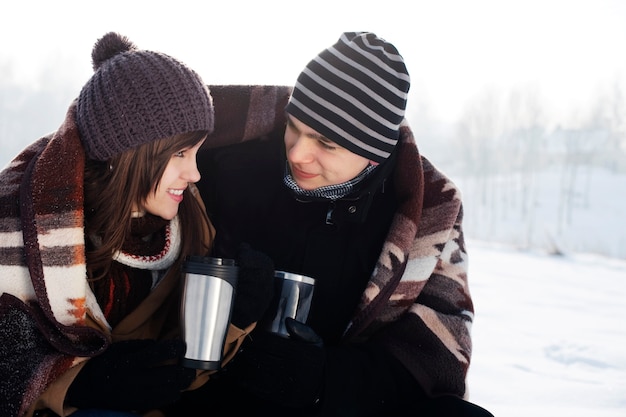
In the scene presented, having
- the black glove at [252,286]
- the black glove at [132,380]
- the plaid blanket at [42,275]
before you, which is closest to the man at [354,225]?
the black glove at [252,286]

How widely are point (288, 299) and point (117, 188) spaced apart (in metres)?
0.57

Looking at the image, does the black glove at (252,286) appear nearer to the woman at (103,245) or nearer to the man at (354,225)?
the woman at (103,245)

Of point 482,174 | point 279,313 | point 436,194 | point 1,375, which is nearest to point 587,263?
point 436,194

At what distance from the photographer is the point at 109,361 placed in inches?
68.7

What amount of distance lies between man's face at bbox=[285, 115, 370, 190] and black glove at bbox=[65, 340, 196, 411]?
27.7 inches

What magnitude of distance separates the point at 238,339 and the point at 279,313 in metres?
0.13

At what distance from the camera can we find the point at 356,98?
2.13 m

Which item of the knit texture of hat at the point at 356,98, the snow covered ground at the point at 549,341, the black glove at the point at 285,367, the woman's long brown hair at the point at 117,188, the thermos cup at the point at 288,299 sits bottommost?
the snow covered ground at the point at 549,341

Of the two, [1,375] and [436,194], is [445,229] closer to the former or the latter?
[436,194]

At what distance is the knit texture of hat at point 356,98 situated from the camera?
2127 millimetres

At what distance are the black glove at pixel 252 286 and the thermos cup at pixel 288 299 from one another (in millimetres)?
55

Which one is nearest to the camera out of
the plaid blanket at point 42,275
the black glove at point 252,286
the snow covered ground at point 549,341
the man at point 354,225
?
the plaid blanket at point 42,275

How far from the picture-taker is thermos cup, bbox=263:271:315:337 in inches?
74.5

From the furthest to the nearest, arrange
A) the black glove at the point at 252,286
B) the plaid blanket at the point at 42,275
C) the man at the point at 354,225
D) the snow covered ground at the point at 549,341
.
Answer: the snow covered ground at the point at 549,341 < the man at the point at 354,225 < the black glove at the point at 252,286 < the plaid blanket at the point at 42,275
